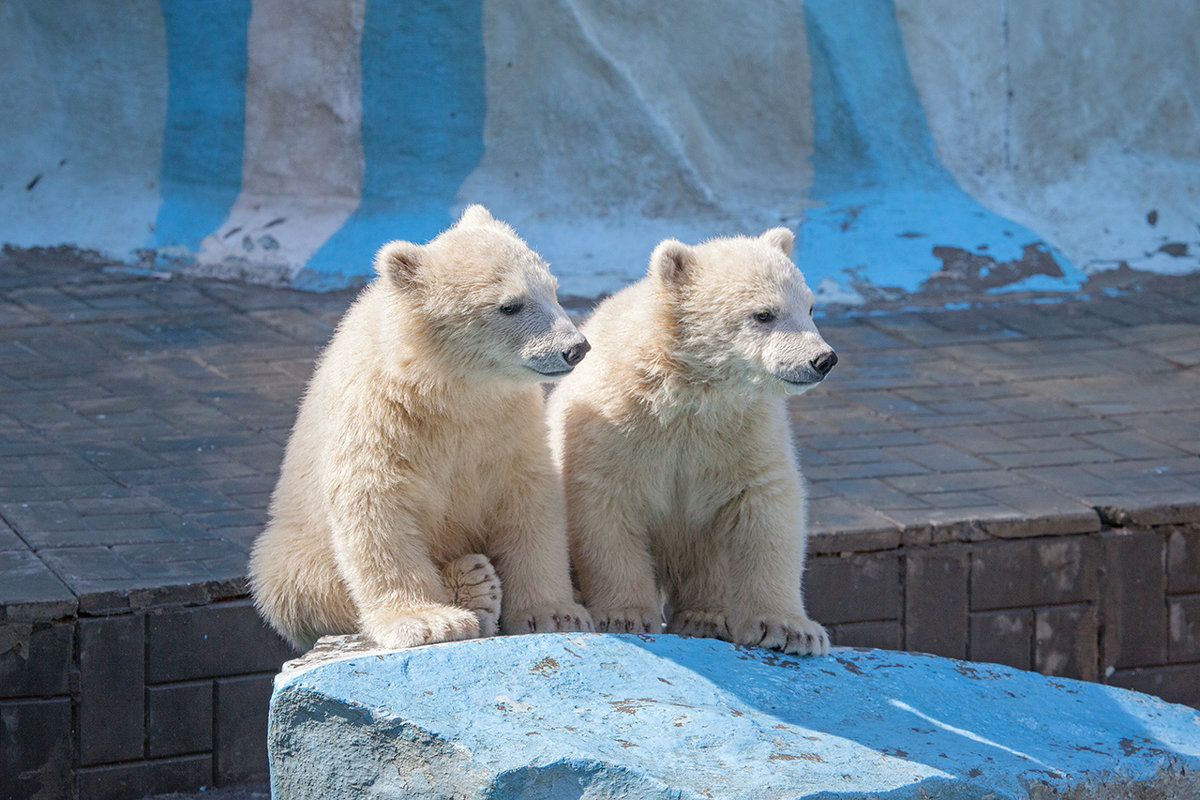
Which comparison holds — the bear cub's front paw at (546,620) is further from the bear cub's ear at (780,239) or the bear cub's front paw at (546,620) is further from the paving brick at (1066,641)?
the paving brick at (1066,641)

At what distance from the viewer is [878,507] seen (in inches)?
205

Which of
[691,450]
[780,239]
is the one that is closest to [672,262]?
[780,239]

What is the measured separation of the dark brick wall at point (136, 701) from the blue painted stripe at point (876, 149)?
5.80 meters

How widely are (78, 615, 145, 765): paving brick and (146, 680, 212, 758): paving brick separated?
0.10 feet

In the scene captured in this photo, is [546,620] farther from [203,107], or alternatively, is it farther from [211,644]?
[203,107]

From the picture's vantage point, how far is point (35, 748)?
4133 mm

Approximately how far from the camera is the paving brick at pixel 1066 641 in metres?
5.17

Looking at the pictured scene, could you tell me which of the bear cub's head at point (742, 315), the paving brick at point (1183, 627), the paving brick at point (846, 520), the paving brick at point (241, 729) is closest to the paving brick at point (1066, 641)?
the paving brick at point (1183, 627)

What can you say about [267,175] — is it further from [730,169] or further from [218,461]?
[218,461]

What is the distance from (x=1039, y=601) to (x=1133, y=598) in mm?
371

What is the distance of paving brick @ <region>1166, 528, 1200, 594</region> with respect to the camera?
5230 millimetres

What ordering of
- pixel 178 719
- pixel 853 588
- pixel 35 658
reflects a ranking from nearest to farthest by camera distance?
pixel 35 658 < pixel 178 719 < pixel 853 588

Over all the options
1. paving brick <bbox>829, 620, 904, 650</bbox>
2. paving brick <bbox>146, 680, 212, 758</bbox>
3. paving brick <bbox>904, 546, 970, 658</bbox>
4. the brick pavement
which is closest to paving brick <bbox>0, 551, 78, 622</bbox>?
the brick pavement

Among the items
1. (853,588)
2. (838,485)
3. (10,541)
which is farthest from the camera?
(838,485)
